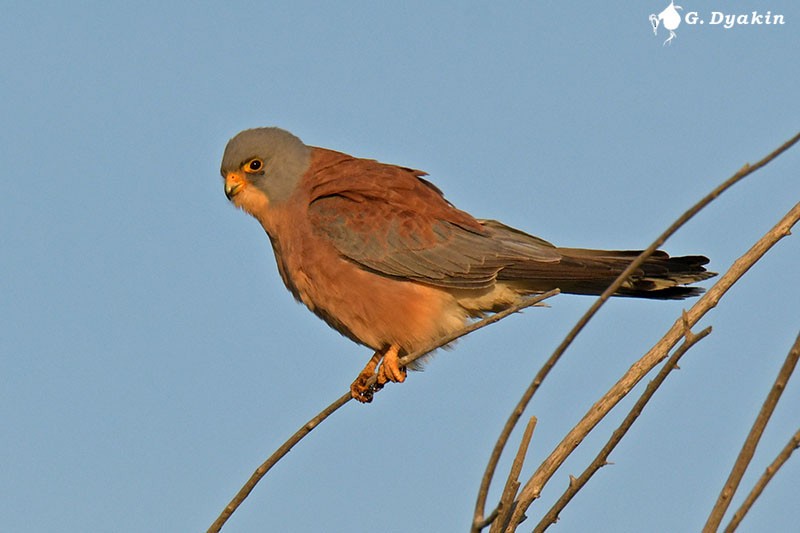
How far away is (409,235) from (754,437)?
305 centimetres

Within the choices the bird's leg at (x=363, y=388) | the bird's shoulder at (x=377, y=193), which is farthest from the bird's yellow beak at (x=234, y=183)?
the bird's leg at (x=363, y=388)

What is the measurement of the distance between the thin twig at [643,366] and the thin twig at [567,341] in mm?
373

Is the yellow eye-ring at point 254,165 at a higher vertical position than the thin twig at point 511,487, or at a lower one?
higher

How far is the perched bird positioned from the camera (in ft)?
15.7

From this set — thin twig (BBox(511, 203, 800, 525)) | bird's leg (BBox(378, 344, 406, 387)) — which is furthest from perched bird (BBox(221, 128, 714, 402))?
thin twig (BBox(511, 203, 800, 525))

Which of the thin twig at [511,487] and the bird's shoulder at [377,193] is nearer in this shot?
the thin twig at [511,487]

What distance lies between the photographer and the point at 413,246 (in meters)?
4.91

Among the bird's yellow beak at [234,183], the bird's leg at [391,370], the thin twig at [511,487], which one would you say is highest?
the bird's yellow beak at [234,183]

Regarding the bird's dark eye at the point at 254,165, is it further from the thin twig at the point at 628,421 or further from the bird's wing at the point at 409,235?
the thin twig at the point at 628,421

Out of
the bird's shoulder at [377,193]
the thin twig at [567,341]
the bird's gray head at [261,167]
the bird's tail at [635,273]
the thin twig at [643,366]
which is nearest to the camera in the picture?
the thin twig at [567,341]

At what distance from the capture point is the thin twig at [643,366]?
2373 mm

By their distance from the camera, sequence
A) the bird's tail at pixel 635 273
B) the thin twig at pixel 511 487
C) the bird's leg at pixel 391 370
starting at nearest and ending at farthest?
the thin twig at pixel 511 487, the bird's tail at pixel 635 273, the bird's leg at pixel 391 370

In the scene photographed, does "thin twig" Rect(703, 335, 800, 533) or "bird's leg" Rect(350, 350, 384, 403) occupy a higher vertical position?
"bird's leg" Rect(350, 350, 384, 403)

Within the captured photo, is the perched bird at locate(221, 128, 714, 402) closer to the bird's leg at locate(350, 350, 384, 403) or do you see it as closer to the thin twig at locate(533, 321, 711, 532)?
the bird's leg at locate(350, 350, 384, 403)
